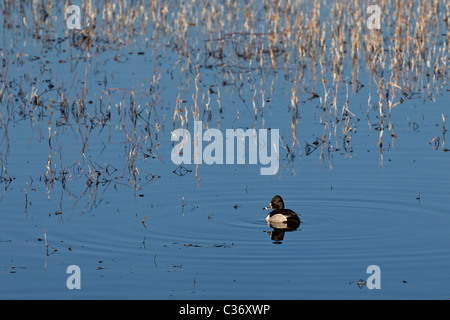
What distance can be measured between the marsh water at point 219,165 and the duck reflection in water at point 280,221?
74 mm

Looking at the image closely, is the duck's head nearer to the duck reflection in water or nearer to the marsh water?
the duck reflection in water

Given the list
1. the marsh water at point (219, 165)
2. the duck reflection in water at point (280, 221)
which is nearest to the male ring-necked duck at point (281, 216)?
the duck reflection in water at point (280, 221)

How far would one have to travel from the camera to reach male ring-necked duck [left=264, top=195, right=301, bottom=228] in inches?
435

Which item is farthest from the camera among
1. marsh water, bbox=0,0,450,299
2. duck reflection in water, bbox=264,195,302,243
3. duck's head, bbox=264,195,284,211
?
duck's head, bbox=264,195,284,211

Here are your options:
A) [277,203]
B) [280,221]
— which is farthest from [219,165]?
[280,221]

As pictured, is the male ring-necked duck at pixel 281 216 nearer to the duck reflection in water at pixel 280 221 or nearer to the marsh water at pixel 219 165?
the duck reflection in water at pixel 280 221

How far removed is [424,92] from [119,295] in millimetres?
10624

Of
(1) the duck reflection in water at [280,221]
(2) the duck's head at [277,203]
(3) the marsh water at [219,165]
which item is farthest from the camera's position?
(2) the duck's head at [277,203]

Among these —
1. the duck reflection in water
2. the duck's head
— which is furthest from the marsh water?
the duck's head

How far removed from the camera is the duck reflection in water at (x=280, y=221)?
1099 centimetres

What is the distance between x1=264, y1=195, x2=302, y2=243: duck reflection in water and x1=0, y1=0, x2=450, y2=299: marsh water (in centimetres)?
7

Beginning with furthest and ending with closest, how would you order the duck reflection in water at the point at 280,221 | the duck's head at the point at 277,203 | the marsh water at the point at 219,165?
the duck's head at the point at 277,203 < the duck reflection in water at the point at 280,221 < the marsh water at the point at 219,165

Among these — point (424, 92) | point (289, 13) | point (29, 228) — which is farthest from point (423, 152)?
point (289, 13)

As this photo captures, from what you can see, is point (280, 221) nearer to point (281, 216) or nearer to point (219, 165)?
point (281, 216)
